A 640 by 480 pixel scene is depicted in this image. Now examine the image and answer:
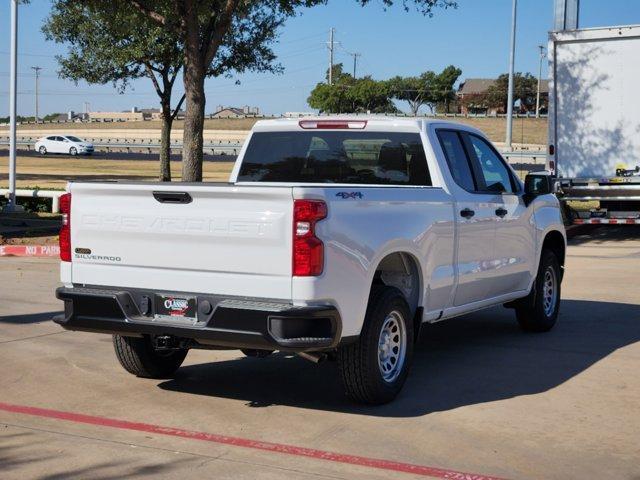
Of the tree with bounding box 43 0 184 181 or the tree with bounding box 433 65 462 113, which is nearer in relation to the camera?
the tree with bounding box 43 0 184 181

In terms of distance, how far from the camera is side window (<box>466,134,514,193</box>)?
8.75 meters

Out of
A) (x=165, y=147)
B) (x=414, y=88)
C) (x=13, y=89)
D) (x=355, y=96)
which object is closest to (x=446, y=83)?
(x=414, y=88)

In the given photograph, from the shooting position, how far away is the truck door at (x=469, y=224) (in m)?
8.06

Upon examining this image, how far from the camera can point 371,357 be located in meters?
6.73

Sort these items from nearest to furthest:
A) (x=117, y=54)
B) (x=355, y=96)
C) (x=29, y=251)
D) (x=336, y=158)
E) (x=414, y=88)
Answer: (x=336, y=158)
(x=29, y=251)
(x=117, y=54)
(x=355, y=96)
(x=414, y=88)

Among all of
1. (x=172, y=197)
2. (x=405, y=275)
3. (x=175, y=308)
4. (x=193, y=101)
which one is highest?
(x=193, y=101)

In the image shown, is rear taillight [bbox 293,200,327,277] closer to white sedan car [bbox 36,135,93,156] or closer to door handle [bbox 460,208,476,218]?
door handle [bbox 460,208,476,218]

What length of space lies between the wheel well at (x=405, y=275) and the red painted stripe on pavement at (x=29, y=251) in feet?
30.9

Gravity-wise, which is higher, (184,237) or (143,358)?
(184,237)

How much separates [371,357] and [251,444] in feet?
3.61

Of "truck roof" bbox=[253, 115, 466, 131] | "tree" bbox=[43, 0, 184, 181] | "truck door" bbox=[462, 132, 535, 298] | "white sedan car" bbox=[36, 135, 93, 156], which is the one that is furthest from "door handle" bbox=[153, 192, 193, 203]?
"white sedan car" bbox=[36, 135, 93, 156]

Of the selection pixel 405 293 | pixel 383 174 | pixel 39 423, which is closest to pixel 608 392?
pixel 405 293

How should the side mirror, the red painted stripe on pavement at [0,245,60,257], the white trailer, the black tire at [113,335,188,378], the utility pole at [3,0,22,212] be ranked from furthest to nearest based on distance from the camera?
the utility pole at [3,0,22,212], the white trailer, the red painted stripe on pavement at [0,245,60,257], the side mirror, the black tire at [113,335,188,378]

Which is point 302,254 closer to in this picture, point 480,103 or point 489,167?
point 489,167
